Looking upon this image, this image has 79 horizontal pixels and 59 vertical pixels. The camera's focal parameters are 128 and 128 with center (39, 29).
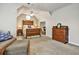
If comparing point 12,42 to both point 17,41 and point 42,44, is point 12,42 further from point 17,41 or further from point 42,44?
point 42,44

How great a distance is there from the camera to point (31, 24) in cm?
201

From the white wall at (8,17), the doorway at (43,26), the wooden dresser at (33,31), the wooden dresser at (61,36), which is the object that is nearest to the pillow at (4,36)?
the white wall at (8,17)

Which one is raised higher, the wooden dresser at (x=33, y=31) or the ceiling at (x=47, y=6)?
the ceiling at (x=47, y=6)

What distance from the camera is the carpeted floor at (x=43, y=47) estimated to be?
185 centimetres

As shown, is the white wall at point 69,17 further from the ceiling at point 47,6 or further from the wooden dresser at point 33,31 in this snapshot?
the wooden dresser at point 33,31

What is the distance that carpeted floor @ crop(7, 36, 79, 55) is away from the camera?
1.85 m

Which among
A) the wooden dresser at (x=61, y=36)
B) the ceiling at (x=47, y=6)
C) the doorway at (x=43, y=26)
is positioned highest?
the ceiling at (x=47, y=6)

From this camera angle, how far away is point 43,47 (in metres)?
2.05

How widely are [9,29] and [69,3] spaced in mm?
949

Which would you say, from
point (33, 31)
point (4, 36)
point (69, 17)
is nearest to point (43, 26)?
point (33, 31)

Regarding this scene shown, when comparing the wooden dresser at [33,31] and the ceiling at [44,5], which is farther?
the wooden dresser at [33,31]
